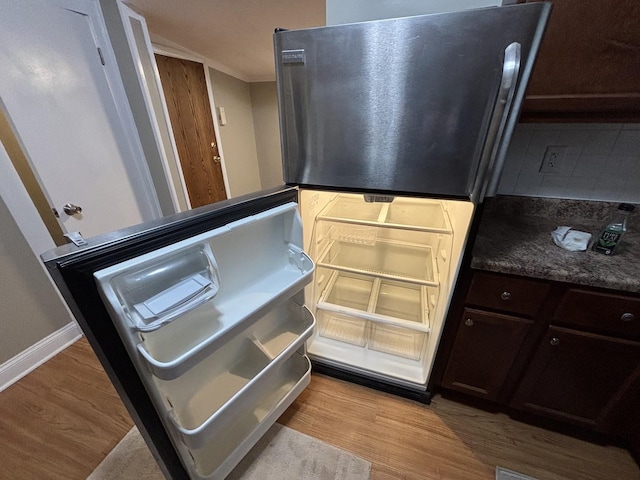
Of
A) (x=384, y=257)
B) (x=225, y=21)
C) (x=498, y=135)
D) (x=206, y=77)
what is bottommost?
(x=384, y=257)

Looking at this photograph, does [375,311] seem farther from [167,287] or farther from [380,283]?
[167,287]

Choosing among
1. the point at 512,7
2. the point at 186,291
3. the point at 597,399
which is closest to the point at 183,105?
the point at 186,291

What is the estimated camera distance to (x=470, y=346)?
1.09 meters

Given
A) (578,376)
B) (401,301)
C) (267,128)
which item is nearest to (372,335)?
(401,301)

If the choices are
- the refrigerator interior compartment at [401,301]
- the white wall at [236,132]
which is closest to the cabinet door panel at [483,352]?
the refrigerator interior compartment at [401,301]

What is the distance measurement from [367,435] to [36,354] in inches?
83.3

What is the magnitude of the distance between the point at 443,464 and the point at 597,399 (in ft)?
2.30

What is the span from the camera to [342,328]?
5.33ft

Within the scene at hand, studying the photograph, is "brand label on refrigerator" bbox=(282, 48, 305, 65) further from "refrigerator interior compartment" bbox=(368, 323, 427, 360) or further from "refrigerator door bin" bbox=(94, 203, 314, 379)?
"refrigerator interior compartment" bbox=(368, 323, 427, 360)

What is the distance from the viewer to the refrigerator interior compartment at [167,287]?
576mm

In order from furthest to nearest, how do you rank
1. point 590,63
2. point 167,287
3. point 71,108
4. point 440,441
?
point 71,108 → point 440,441 → point 590,63 → point 167,287

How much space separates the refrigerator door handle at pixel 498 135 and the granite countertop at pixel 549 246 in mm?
176

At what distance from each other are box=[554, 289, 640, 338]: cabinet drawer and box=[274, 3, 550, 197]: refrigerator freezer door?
583mm

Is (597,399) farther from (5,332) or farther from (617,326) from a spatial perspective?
(5,332)
